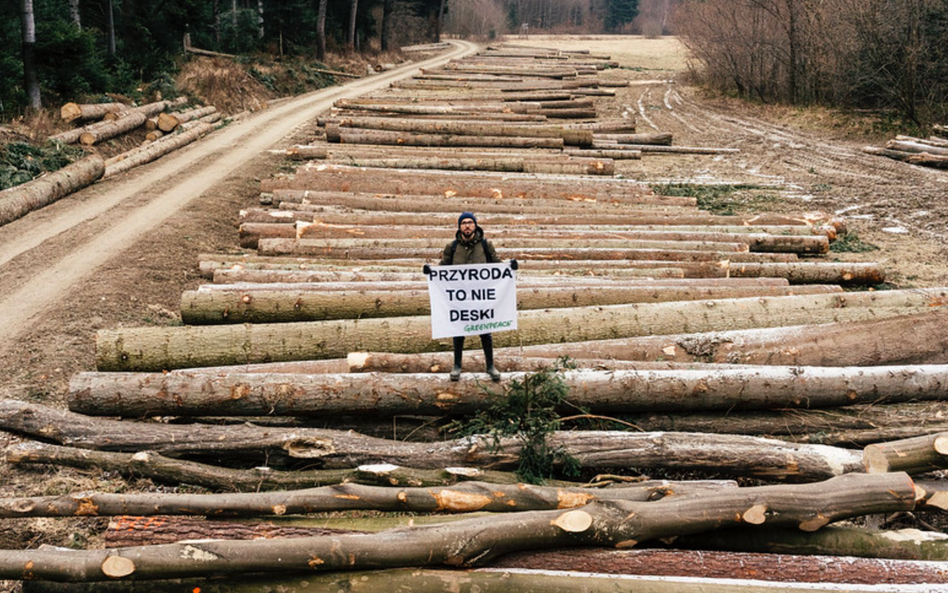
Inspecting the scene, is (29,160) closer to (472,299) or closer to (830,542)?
(472,299)

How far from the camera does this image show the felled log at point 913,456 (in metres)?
6.08

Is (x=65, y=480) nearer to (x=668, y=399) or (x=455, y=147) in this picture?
(x=668, y=399)

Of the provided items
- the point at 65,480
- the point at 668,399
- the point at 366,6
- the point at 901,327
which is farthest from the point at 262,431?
the point at 366,6

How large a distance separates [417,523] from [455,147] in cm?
1879

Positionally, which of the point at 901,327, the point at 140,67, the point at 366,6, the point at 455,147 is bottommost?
the point at 901,327

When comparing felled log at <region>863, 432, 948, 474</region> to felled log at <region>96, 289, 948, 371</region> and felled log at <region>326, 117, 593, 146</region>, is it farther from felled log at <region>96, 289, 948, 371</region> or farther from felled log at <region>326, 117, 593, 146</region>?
felled log at <region>326, 117, 593, 146</region>

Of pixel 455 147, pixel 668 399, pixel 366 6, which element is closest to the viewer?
pixel 668 399

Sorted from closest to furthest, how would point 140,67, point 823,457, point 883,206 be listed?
point 823,457 → point 883,206 → point 140,67

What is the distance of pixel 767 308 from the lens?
913 centimetres

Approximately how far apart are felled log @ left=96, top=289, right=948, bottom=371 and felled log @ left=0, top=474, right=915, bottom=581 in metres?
3.24

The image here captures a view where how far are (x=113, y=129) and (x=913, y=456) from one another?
24324 mm

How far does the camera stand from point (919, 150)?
2206 cm

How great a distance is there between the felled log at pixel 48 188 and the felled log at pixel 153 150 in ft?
2.84

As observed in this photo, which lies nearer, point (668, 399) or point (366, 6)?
point (668, 399)
